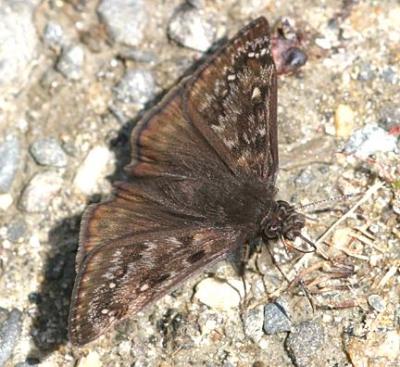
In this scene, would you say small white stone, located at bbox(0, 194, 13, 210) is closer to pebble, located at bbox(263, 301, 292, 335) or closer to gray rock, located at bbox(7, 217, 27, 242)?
gray rock, located at bbox(7, 217, 27, 242)

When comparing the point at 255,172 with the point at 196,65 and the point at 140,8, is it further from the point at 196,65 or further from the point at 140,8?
the point at 140,8

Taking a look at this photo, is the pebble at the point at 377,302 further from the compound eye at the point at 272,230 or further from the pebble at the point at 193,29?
the pebble at the point at 193,29

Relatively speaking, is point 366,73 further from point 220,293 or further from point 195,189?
point 220,293

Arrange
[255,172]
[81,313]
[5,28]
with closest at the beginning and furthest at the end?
1. [81,313]
2. [255,172]
3. [5,28]

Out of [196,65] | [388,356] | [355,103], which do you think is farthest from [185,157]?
[388,356]

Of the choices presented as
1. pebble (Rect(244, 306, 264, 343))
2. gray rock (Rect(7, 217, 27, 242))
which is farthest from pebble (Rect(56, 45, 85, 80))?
pebble (Rect(244, 306, 264, 343))

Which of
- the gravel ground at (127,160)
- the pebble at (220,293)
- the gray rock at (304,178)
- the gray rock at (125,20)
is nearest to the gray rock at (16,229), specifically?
the gravel ground at (127,160)
